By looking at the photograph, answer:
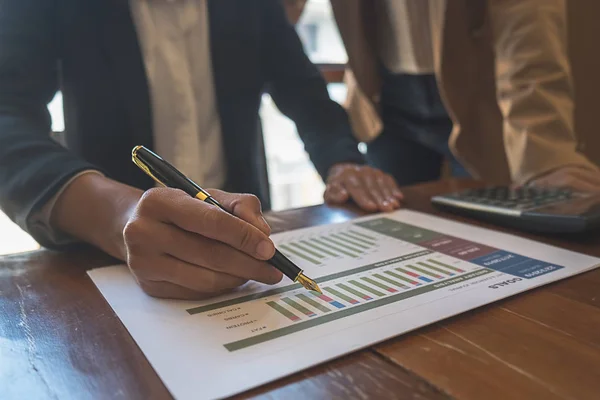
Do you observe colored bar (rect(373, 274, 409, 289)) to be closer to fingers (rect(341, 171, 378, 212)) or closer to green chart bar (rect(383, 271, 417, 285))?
green chart bar (rect(383, 271, 417, 285))

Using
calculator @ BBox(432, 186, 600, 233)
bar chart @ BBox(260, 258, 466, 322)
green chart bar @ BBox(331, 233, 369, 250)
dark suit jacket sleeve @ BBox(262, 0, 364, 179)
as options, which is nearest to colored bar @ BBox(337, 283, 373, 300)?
bar chart @ BBox(260, 258, 466, 322)

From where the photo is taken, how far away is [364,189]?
0.79 metres

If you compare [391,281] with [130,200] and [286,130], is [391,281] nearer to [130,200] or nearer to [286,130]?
[130,200]

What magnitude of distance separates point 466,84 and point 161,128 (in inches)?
28.5

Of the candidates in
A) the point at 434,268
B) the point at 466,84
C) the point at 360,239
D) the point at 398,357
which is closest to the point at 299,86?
the point at 466,84

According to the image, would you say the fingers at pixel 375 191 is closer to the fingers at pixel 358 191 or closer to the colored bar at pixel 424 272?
the fingers at pixel 358 191

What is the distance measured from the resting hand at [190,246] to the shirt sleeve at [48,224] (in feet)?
0.58

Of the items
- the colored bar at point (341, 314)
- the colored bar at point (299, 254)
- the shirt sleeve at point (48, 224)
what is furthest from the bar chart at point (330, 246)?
the shirt sleeve at point (48, 224)

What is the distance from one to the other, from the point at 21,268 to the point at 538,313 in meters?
0.49

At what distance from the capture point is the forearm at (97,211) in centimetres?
52

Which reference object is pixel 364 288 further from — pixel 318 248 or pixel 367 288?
pixel 318 248

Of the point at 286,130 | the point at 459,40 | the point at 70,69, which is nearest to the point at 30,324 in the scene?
the point at 70,69

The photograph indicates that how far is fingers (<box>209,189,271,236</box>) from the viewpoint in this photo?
1.43 feet

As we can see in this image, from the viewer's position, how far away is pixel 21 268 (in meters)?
0.54
